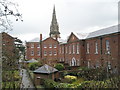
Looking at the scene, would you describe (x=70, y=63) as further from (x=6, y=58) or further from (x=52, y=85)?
(x=6, y=58)

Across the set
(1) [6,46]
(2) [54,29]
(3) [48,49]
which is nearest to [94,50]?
(1) [6,46]

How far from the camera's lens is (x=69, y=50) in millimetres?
38781

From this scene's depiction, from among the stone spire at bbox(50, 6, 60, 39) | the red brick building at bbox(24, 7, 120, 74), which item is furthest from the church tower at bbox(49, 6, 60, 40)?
→ the red brick building at bbox(24, 7, 120, 74)

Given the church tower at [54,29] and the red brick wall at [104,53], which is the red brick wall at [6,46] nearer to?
the red brick wall at [104,53]

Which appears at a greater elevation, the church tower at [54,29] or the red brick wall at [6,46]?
the church tower at [54,29]

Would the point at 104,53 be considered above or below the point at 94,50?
below

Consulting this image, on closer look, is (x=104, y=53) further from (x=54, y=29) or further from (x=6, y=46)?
(x=54, y=29)

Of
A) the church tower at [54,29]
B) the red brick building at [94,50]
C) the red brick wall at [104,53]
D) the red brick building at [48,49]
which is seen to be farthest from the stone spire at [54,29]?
the red brick wall at [104,53]

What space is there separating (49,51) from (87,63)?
28492mm

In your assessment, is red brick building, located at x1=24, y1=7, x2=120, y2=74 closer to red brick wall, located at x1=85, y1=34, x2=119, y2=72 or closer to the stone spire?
red brick wall, located at x1=85, y1=34, x2=119, y2=72

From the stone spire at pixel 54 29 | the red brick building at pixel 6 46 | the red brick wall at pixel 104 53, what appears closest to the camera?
the red brick building at pixel 6 46

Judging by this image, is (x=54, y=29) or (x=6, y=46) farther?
(x=54, y=29)

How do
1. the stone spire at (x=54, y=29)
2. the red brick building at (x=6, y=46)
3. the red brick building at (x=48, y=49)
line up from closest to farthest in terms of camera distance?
the red brick building at (x=6, y=46)
the red brick building at (x=48, y=49)
the stone spire at (x=54, y=29)

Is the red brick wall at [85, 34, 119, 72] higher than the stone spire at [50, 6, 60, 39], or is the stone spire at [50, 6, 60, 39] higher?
the stone spire at [50, 6, 60, 39]
